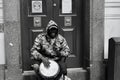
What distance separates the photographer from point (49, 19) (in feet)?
27.8

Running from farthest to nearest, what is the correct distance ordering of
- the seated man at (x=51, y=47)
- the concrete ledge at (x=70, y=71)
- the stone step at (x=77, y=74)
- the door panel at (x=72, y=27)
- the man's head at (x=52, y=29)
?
the door panel at (x=72, y=27) < the stone step at (x=77, y=74) < the concrete ledge at (x=70, y=71) < the seated man at (x=51, y=47) < the man's head at (x=52, y=29)

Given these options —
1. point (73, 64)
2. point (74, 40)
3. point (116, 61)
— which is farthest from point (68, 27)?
point (116, 61)

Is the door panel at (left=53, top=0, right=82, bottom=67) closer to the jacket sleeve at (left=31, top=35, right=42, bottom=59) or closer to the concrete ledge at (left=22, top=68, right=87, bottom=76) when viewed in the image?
the concrete ledge at (left=22, top=68, right=87, bottom=76)

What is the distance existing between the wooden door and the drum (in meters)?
1.41

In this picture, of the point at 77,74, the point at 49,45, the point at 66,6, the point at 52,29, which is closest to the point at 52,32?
the point at 52,29

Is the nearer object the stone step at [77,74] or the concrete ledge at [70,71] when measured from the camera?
the concrete ledge at [70,71]

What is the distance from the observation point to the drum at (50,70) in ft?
23.0

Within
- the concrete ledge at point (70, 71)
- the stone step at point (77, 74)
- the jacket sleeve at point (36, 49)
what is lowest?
the stone step at point (77, 74)

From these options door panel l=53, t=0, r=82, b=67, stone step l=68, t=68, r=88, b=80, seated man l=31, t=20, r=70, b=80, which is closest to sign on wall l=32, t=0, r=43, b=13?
door panel l=53, t=0, r=82, b=67

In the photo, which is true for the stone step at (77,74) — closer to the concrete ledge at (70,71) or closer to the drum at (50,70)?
the concrete ledge at (70,71)

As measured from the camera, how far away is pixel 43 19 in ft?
27.7

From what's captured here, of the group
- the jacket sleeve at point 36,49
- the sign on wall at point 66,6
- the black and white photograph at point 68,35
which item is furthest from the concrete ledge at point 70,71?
the sign on wall at point 66,6

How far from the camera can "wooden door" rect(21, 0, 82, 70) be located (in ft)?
27.4

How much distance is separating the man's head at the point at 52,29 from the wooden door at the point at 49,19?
104 cm
